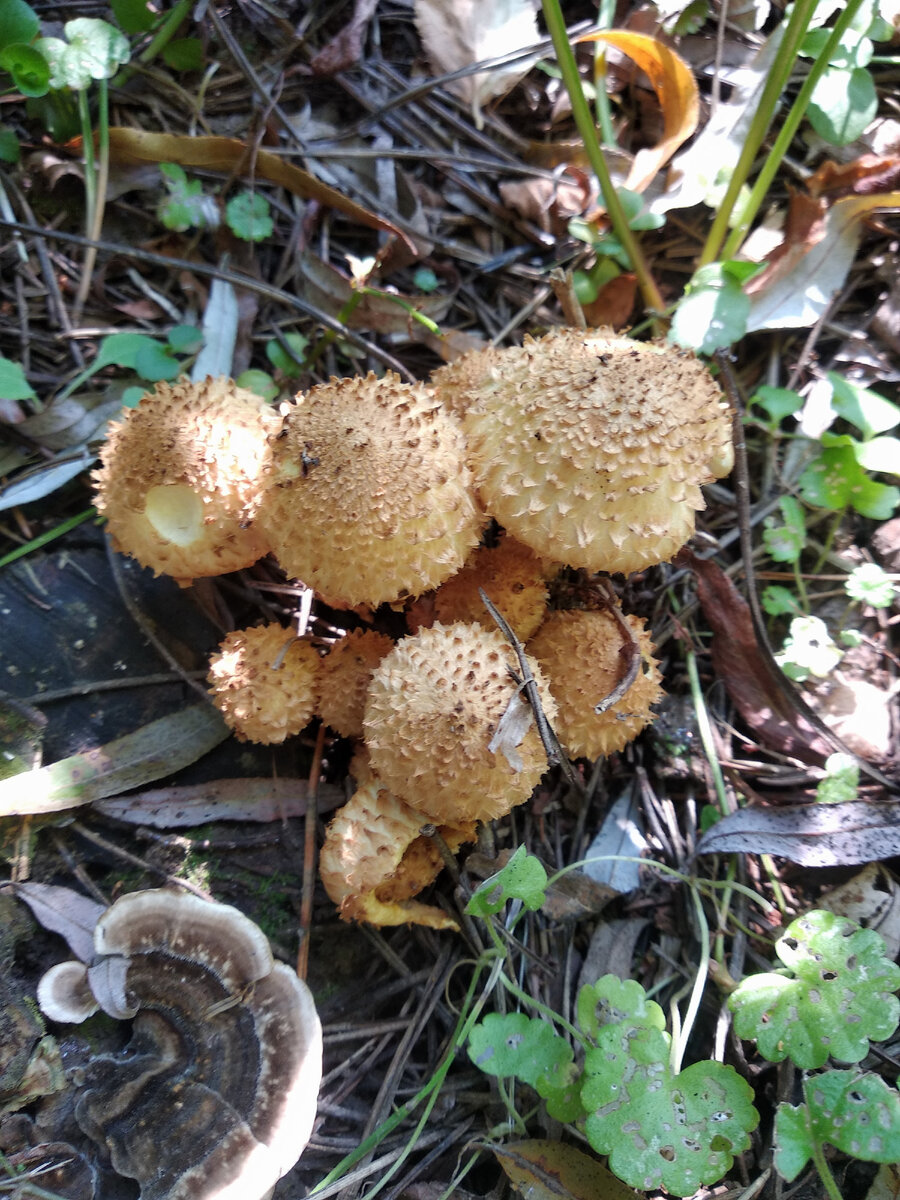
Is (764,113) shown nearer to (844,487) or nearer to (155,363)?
(844,487)

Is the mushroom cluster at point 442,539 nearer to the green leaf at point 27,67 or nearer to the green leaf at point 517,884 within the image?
the green leaf at point 517,884

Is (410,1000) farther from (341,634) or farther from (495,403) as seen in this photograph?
(495,403)

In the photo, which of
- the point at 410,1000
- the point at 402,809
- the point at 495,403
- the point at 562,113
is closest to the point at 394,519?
the point at 495,403

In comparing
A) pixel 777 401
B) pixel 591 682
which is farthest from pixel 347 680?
pixel 777 401

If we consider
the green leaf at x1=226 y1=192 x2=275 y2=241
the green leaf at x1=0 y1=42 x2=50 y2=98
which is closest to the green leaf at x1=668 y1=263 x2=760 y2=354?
the green leaf at x1=226 y1=192 x2=275 y2=241

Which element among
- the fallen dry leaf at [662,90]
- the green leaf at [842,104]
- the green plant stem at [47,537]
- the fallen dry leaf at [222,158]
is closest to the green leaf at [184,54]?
the fallen dry leaf at [222,158]

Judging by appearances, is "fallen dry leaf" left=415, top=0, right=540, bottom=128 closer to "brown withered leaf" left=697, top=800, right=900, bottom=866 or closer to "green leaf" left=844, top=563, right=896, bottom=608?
"green leaf" left=844, top=563, right=896, bottom=608
